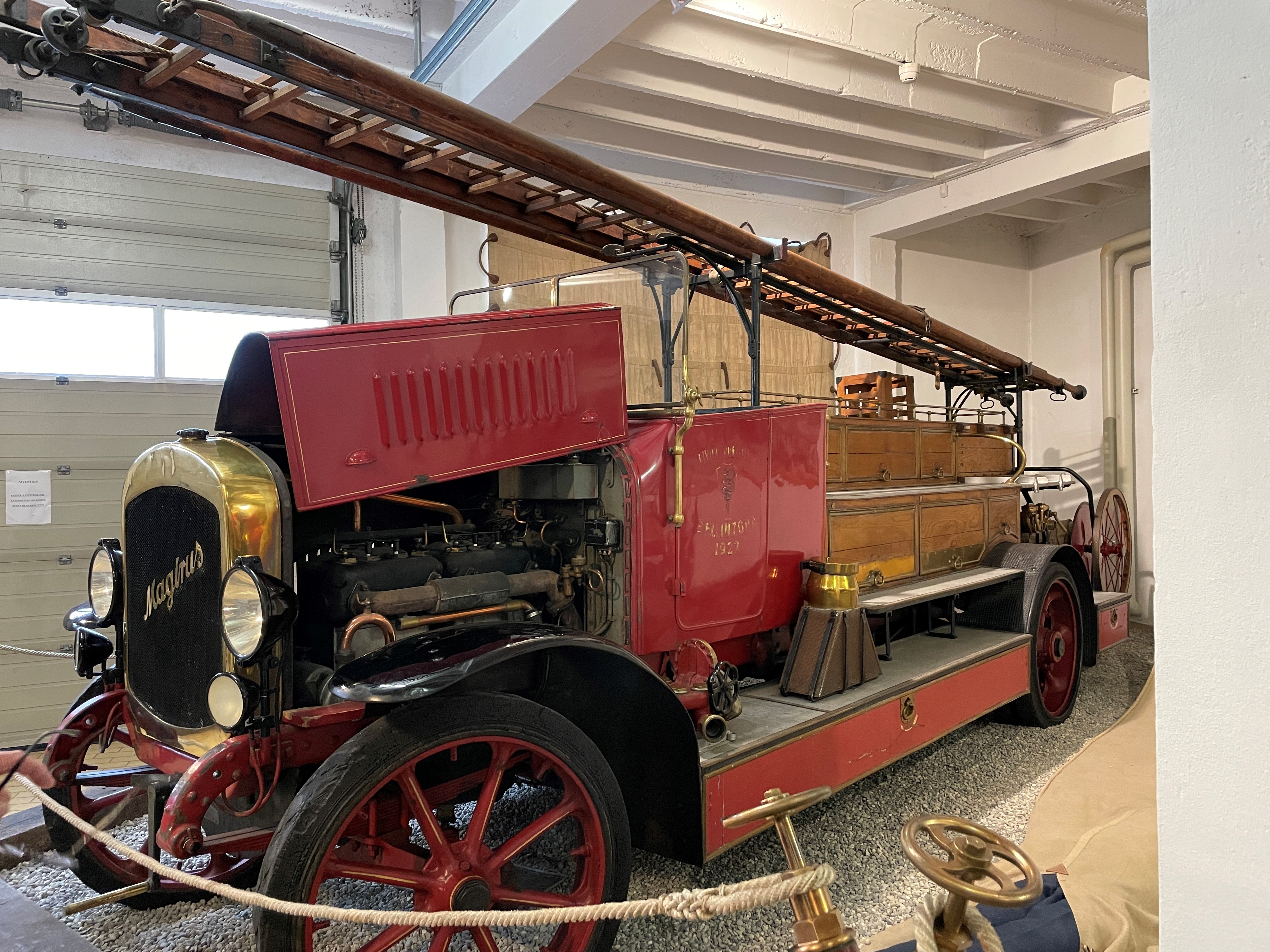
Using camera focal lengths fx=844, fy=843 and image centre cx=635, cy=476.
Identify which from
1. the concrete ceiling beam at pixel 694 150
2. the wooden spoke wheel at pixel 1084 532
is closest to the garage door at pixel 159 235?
the concrete ceiling beam at pixel 694 150

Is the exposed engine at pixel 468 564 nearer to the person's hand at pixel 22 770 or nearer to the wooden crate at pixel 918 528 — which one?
the person's hand at pixel 22 770

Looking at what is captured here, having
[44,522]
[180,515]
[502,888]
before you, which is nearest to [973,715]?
[502,888]

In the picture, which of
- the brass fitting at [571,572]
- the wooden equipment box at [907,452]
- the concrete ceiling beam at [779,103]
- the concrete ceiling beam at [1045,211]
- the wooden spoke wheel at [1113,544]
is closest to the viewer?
the brass fitting at [571,572]

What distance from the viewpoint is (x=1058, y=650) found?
4.62 m

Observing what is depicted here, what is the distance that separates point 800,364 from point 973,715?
4247 mm

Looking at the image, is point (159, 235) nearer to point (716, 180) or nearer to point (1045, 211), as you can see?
point (716, 180)

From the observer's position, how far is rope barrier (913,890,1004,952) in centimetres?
120

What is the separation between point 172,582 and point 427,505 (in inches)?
27.3

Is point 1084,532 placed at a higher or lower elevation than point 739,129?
lower

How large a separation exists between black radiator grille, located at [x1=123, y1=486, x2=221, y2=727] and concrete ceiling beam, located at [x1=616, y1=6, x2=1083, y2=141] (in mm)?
3716

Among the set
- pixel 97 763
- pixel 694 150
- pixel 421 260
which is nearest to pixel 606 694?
pixel 97 763

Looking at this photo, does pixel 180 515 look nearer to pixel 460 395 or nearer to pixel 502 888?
pixel 460 395

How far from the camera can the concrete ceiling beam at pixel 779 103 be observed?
5117mm

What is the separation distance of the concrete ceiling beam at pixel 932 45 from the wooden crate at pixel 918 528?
264cm
